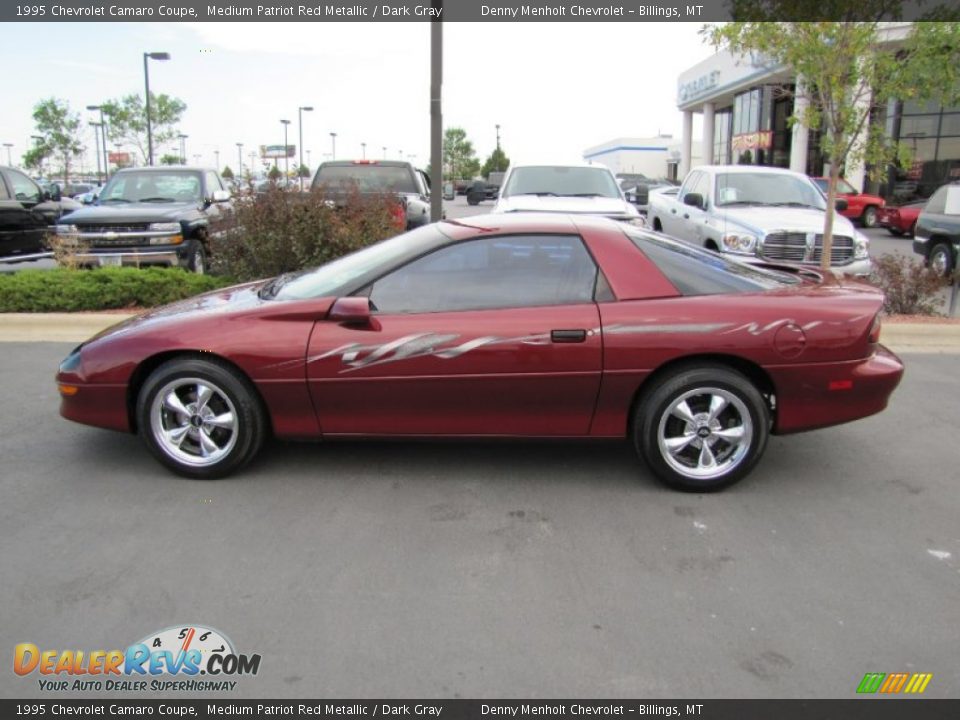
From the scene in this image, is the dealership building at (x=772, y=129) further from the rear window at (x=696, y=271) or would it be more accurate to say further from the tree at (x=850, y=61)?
Result: the rear window at (x=696, y=271)

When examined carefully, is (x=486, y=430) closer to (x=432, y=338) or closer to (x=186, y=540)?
(x=432, y=338)

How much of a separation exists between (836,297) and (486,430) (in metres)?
2.08

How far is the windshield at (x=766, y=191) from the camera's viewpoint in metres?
11.2

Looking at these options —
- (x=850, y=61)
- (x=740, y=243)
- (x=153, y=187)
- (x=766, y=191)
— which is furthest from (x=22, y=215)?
(x=850, y=61)

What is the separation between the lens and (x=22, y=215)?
13.0 metres

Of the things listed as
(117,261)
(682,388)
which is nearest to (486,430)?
(682,388)

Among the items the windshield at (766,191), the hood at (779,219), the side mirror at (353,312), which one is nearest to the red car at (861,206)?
the windshield at (766,191)

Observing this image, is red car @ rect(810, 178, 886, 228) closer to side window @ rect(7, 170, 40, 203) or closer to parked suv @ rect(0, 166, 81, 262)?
parked suv @ rect(0, 166, 81, 262)

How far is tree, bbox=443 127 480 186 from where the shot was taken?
281 feet

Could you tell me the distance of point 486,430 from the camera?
14.2ft

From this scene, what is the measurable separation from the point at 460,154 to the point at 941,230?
7953 centimetres

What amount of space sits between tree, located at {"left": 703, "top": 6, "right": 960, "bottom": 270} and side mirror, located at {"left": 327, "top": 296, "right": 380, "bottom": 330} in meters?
7.04
